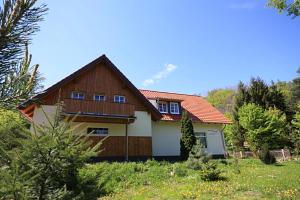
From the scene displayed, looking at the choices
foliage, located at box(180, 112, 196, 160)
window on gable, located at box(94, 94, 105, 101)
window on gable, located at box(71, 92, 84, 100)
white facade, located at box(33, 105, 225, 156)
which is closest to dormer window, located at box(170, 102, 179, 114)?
white facade, located at box(33, 105, 225, 156)

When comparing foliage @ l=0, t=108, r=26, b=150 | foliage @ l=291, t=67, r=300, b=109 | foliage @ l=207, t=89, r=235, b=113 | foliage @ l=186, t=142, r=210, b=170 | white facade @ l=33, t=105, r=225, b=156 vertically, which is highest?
foliage @ l=207, t=89, r=235, b=113

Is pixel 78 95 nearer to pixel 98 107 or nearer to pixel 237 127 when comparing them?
pixel 98 107

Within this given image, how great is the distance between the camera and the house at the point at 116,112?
21.3m

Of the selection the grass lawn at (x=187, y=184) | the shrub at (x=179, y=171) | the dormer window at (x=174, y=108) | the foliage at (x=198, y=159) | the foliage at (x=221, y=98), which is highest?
the foliage at (x=221, y=98)

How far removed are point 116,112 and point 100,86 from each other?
2.75 metres

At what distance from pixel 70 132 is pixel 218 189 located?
10.1 m

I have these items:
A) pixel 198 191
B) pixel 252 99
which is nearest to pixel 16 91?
pixel 198 191

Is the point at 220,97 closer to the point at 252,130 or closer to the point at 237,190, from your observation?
the point at 252,130

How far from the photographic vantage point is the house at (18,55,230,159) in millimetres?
21312

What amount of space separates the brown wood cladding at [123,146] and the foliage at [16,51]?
19.8 metres

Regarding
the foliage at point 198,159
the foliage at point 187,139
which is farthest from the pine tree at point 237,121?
the foliage at point 198,159

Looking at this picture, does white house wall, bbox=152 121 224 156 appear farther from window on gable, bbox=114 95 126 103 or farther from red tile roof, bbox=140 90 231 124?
window on gable, bbox=114 95 126 103

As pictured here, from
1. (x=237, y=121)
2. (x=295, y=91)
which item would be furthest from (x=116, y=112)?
(x=295, y=91)

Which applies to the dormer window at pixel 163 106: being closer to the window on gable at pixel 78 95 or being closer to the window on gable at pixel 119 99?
the window on gable at pixel 119 99
